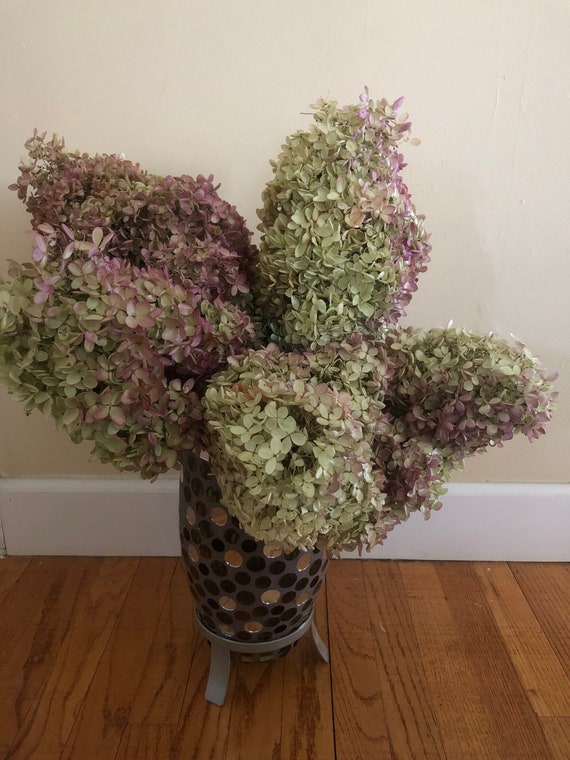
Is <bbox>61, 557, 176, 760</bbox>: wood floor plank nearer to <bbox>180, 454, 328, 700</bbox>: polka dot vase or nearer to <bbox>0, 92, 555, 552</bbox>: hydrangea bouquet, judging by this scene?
<bbox>180, 454, 328, 700</bbox>: polka dot vase

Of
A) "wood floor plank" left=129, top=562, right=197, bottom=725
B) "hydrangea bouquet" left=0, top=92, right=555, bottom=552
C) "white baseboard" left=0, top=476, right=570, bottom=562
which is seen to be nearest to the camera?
"hydrangea bouquet" left=0, top=92, right=555, bottom=552

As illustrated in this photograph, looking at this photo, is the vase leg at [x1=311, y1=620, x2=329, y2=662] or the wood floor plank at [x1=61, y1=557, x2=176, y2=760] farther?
the vase leg at [x1=311, y1=620, x2=329, y2=662]

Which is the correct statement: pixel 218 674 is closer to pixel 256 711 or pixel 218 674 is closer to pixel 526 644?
pixel 256 711

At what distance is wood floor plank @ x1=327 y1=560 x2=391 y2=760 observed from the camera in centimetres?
88

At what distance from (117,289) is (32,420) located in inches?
26.3

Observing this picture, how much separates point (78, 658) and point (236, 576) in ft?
1.20

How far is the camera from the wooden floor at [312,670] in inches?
34.8

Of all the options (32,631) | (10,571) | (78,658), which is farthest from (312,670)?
(10,571)

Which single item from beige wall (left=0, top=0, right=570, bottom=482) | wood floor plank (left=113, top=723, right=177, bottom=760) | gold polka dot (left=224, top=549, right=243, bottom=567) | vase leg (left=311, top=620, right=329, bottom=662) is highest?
beige wall (left=0, top=0, right=570, bottom=482)

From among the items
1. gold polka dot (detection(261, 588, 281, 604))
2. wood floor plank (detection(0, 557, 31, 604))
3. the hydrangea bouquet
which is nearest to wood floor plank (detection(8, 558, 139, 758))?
wood floor plank (detection(0, 557, 31, 604))

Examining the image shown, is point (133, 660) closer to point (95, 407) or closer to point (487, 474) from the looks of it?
point (95, 407)

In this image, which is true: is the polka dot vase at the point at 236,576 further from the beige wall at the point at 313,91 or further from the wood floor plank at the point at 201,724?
the beige wall at the point at 313,91

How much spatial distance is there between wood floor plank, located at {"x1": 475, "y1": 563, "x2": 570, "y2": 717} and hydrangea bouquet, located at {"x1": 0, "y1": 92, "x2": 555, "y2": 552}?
44cm

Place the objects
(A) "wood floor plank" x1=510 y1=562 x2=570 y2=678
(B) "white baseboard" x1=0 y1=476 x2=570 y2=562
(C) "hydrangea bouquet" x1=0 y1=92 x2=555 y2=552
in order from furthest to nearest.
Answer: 1. (B) "white baseboard" x1=0 y1=476 x2=570 y2=562
2. (A) "wood floor plank" x1=510 y1=562 x2=570 y2=678
3. (C) "hydrangea bouquet" x1=0 y1=92 x2=555 y2=552
